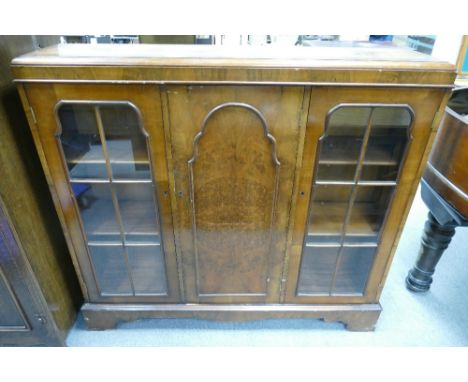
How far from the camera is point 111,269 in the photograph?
1.29 metres

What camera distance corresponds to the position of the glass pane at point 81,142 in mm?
954

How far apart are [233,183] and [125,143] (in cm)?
36

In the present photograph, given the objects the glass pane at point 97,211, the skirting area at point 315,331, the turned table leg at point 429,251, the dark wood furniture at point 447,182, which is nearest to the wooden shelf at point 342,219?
the dark wood furniture at point 447,182

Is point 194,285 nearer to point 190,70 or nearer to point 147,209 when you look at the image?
point 147,209

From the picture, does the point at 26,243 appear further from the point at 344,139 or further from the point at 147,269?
the point at 344,139

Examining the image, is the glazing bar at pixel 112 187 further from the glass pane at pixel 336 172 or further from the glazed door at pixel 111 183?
the glass pane at pixel 336 172

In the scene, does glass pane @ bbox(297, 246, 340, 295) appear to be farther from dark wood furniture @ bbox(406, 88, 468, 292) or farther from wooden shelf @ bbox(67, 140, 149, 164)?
wooden shelf @ bbox(67, 140, 149, 164)

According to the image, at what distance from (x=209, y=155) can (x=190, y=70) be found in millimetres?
257

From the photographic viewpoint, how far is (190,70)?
865 millimetres

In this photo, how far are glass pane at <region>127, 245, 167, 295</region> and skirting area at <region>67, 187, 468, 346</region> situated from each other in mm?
222

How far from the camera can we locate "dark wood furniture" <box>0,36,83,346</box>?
3.19ft

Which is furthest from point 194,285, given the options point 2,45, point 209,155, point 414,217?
point 414,217

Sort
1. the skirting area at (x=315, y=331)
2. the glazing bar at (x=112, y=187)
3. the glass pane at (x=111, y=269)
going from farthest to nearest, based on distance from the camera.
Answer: the skirting area at (x=315, y=331), the glass pane at (x=111, y=269), the glazing bar at (x=112, y=187)

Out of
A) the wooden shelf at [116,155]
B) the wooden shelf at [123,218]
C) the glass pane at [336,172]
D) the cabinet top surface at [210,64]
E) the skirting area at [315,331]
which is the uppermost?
the cabinet top surface at [210,64]
